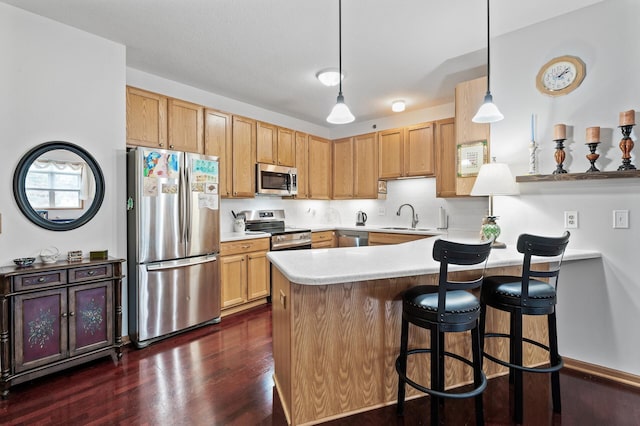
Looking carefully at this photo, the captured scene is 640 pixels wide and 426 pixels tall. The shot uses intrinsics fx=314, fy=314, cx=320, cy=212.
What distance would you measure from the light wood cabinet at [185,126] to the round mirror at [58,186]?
89cm

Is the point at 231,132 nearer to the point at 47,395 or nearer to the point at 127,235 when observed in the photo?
the point at 127,235

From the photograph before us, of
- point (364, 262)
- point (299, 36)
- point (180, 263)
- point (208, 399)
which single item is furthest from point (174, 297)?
point (299, 36)

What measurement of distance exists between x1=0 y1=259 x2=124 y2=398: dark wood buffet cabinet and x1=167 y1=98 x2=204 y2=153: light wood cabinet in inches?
57.7

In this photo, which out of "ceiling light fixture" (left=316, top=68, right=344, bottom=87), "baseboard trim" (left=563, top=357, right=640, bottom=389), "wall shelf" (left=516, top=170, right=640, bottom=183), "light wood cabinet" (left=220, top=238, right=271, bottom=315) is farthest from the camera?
"light wood cabinet" (left=220, top=238, right=271, bottom=315)

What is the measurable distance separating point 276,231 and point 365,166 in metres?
1.81

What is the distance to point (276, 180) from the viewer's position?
14.6 ft

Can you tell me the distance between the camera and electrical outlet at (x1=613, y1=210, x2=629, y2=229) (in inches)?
86.0

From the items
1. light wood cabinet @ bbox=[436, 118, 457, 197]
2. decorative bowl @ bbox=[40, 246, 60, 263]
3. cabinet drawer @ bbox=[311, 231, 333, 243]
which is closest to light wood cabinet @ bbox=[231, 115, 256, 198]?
cabinet drawer @ bbox=[311, 231, 333, 243]

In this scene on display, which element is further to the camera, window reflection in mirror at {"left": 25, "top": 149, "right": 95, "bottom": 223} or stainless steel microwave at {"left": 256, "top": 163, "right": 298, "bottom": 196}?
stainless steel microwave at {"left": 256, "top": 163, "right": 298, "bottom": 196}

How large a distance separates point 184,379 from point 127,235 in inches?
57.6

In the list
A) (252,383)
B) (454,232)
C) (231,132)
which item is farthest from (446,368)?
(231,132)

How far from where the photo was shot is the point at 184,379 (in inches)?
88.3

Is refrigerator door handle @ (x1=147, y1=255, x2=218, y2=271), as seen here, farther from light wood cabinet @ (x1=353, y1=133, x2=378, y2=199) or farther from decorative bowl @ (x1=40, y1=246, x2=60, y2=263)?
light wood cabinet @ (x1=353, y1=133, x2=378, y2=199)

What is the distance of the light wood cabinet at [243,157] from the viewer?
13.0 feet
